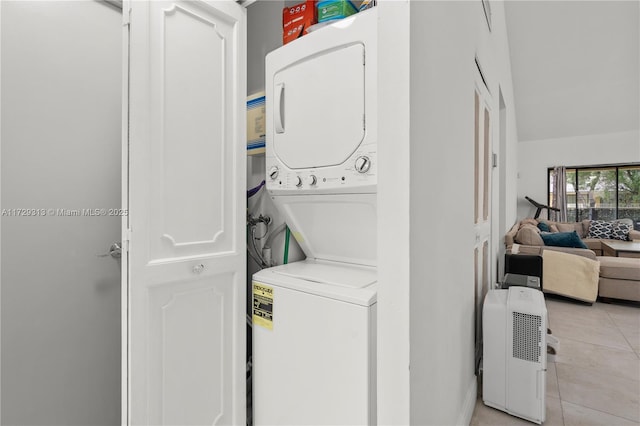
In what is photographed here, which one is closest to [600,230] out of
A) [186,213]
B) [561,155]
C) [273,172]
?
[561,155]

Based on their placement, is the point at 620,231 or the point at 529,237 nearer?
the point at 529,237

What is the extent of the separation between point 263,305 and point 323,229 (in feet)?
1.46

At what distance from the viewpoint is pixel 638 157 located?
596cm

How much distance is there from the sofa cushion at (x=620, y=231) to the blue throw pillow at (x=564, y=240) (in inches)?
94.8

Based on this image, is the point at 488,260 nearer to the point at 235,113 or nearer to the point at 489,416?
the point at 489,416

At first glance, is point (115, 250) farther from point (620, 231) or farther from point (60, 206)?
point (620, 231)

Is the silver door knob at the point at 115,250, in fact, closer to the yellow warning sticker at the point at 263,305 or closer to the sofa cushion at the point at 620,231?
the yellow warning sticker at the point at 263,305

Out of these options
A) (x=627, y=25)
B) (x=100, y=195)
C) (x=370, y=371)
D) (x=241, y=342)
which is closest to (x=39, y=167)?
(x=100, y=195)

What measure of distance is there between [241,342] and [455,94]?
145 centimetres

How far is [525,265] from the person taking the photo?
3.00 meters

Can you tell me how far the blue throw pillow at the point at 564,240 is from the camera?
400 centimetres

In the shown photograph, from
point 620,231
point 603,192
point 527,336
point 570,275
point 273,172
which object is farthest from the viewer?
point 603,192

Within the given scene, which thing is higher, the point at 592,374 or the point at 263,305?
the point at 263,305

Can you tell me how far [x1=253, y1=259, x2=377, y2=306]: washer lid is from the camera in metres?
1.13
